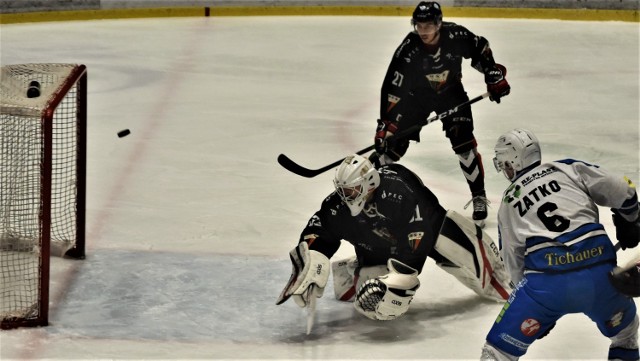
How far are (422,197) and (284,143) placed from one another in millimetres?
2786

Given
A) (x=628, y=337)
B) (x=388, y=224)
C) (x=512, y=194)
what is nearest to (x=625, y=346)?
(x=628, y=337)

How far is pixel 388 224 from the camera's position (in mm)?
4688

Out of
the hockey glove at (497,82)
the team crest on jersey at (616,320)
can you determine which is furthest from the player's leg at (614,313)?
the hockey glove at (497,82)

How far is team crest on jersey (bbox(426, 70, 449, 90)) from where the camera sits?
19.7 feet

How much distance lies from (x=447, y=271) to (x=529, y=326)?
1053mm

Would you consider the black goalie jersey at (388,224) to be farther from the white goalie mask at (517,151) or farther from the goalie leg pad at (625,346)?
the goalie leg pad at (625,346)

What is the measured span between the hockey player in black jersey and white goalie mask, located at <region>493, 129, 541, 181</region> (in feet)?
5.74

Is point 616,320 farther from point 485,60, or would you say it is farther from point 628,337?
point 485,60

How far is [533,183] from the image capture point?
4047mm

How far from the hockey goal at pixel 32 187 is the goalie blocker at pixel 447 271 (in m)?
1.11

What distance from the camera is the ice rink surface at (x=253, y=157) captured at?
471cm

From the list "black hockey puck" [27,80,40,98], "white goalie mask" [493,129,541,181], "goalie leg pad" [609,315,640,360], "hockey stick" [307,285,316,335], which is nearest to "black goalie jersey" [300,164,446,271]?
"hockey stick" [307,285,316,335]

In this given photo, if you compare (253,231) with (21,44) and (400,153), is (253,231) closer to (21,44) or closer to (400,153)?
(400,153)

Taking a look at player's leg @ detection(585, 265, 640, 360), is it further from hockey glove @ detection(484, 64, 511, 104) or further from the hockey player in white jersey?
hockey glove @ detection(484, 64, 511, 104)
